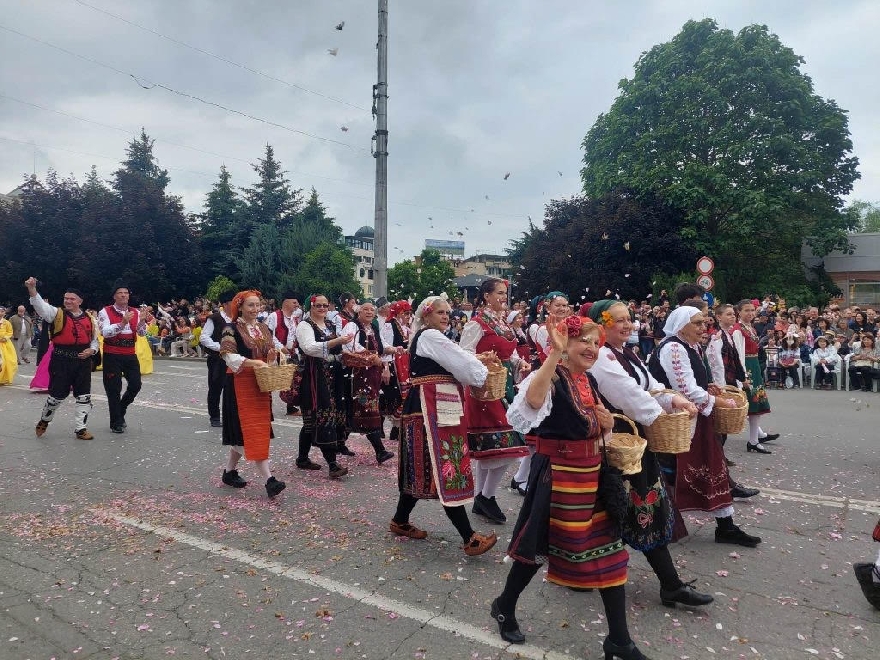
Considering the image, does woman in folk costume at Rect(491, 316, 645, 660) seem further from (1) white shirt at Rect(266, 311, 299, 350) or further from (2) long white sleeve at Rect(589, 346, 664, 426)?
(1) white shirt at Rect(266, 311, 299, 350)

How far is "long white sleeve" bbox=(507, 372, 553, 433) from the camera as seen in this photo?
10.2ft

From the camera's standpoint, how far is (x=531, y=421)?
123 inches

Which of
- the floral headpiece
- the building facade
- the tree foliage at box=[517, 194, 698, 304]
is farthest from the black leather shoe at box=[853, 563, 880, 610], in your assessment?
the building facade

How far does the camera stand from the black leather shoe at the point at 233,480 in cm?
612

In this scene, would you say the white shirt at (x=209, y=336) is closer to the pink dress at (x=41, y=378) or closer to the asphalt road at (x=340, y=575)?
the asphalt road at (x=340, y=575)

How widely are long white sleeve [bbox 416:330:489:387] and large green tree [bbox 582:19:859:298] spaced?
78.8 feet

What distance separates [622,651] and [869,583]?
175 cm

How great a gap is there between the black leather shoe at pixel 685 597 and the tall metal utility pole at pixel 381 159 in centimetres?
1157

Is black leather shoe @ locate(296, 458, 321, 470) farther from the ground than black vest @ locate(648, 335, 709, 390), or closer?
closer

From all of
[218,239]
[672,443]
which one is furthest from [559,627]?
[218,239]

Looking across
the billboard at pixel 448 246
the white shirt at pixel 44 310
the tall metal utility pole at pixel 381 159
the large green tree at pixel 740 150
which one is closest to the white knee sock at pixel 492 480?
the white shirt at pixel 44 310

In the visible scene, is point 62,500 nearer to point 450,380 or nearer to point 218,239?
point 450,380

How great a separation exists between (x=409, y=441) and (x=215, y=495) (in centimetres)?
242

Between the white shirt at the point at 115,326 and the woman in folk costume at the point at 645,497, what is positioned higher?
the white shirt at the point at 115,326
